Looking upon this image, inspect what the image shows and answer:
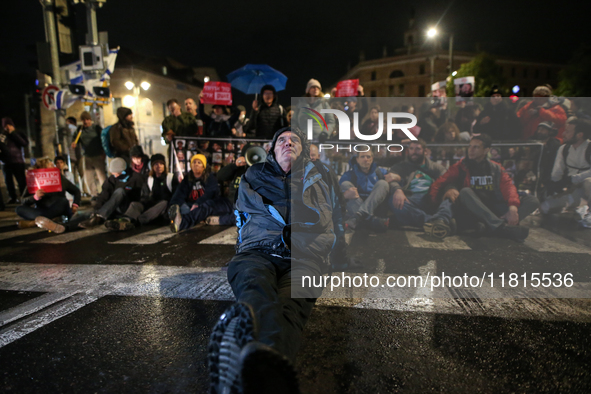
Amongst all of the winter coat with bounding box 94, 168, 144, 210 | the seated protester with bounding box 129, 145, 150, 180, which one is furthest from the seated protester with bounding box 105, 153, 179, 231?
the seated protester with bounding box 129, 145, 150, 180

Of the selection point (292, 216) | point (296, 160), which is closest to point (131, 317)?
point (292, 216)

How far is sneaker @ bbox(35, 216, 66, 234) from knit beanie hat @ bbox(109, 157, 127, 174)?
1.43 m

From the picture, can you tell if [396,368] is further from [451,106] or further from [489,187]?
[451,106]

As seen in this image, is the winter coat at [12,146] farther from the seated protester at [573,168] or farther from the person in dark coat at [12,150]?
the seated protester at [573,168]

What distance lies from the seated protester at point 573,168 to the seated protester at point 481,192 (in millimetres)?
908

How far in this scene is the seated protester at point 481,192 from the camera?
535cm

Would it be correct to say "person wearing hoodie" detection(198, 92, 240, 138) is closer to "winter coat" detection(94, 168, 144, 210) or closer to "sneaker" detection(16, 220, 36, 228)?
"winter coat" detection(94, 168, 144, 210)

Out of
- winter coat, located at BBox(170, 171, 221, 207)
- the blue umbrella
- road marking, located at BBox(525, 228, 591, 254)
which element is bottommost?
road marking, located at BBox(525, 228, 591, 254)

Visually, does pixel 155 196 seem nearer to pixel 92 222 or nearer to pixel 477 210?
pixel 92 222

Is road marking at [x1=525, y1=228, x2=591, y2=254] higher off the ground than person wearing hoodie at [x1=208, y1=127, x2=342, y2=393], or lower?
lower

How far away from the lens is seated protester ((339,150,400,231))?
5898mm

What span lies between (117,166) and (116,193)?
24.6 inches

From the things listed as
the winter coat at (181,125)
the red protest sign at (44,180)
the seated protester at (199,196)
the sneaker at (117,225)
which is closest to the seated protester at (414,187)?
the seated protester at (199,196)

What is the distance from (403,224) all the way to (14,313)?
5.33 m
